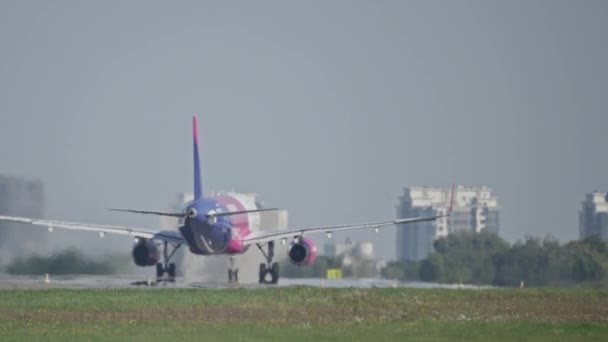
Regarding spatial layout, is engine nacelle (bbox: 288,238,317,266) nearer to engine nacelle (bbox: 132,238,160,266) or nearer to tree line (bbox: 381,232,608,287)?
engine nacelle (bbox: 132,238,160,266)

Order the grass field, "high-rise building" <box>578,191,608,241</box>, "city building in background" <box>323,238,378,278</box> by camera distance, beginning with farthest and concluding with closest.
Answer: "high-rise building" <box>578,191,608,241</box> < "city building in background" <box>323,238,378,278</box> < the grass field

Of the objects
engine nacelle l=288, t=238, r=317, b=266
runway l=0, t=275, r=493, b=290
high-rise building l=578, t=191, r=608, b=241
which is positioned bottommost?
runway l=0, t=275, r=493, b=290

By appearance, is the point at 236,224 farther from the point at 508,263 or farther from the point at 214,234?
the point at 508,263

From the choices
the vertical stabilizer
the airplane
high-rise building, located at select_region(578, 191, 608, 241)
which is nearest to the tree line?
the airplane

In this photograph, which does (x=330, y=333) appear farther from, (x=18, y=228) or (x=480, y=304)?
(x=18, y=228)

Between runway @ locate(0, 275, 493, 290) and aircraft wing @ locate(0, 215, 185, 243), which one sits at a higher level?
aircraft wing @ locate(0, 215, 185, 243)

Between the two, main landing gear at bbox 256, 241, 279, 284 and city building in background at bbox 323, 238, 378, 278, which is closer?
main landing gear at bbox 256, 241, 279, 284

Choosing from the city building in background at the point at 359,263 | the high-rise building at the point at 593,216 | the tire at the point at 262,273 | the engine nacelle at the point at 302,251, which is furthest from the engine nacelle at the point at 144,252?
the high-rise building at the point at 593,216

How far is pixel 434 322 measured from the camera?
51.0 meters

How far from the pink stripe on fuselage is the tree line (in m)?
13.2

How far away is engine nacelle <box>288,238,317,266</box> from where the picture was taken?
8412 cm

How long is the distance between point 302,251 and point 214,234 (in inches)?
201

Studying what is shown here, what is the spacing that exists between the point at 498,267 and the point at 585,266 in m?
6.92

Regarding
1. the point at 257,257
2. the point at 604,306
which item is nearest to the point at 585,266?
the point at 257,257
